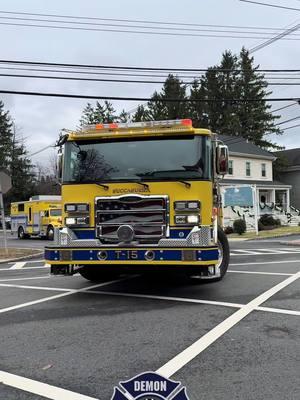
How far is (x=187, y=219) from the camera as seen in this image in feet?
27.4

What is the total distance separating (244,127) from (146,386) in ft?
239

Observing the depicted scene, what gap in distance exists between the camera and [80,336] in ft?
20.6

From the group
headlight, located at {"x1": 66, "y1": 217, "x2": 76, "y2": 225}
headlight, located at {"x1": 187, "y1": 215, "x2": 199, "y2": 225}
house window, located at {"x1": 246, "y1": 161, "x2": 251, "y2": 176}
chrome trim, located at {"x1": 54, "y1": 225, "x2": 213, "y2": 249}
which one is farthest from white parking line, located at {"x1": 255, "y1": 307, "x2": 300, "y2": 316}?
house window, located at {"x1": 246, "y1": 161, "x2": 251, "y2": 176}

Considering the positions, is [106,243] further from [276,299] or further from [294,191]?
[294,191]

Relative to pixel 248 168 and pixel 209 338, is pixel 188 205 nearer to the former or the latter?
pixel 209 338

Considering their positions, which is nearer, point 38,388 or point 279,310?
point 38,388

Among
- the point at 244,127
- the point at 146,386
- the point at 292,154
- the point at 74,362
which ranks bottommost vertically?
the point at 74,362

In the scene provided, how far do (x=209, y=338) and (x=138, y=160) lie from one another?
3.70 m

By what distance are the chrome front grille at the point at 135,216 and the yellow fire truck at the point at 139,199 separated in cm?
2

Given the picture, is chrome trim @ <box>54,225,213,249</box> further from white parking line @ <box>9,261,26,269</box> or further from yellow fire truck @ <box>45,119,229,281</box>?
white parking line @ <box>9,261,26,269</box>

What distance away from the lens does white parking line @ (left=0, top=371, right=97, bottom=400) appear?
170 inches

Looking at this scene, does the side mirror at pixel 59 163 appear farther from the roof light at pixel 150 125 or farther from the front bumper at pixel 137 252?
the front bumper at pixel 137 252

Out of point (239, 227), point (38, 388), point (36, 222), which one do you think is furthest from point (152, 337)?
point (36, 222)

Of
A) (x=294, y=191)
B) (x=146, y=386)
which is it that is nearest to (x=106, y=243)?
(x=146, y=386)
